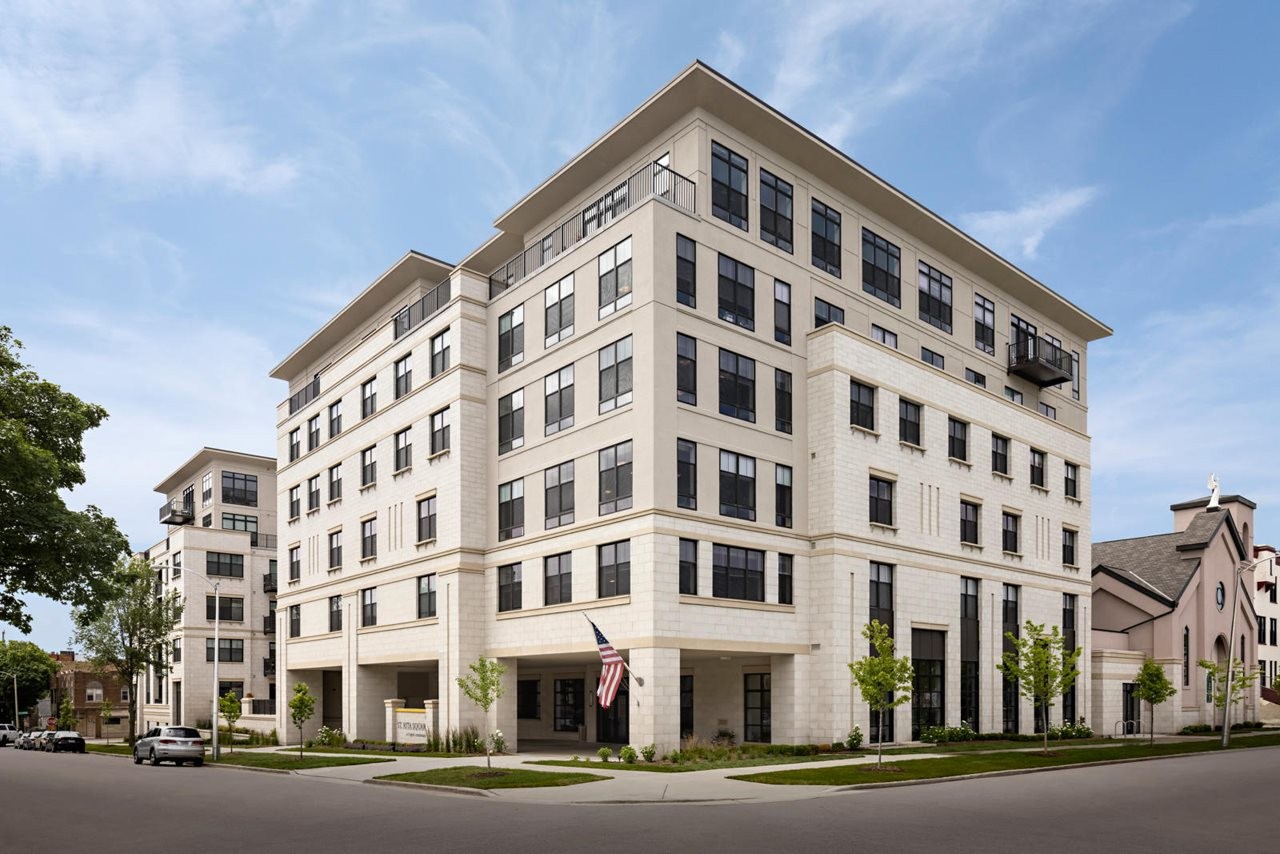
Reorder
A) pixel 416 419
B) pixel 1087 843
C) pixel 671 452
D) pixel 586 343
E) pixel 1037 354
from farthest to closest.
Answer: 1. pixel 1037 354
2. pixel 416 419
3. pixel 586 343
4. pixel 671 452
5. pixel 1087 843

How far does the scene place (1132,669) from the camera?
53875mm

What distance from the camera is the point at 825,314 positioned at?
41.7 m

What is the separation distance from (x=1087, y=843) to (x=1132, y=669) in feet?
140

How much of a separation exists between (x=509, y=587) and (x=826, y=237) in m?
18.0

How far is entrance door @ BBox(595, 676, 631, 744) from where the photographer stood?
43.4 meters

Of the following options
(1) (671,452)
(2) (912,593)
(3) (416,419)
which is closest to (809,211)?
(1) (671,452)

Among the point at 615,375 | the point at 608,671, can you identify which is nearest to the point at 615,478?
the point at 615,375

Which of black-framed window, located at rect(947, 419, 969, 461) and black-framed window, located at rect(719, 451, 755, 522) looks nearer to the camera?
black-framed window, located at rect(719, 451, 755, 522)

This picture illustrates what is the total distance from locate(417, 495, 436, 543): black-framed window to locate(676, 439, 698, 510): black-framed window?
1301cm

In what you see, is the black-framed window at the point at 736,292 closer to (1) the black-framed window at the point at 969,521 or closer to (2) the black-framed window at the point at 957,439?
(2) the black-framed window at the point at 957,439

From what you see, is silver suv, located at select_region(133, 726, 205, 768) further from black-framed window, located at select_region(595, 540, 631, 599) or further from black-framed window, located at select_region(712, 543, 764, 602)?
black-framed window, located at select_region(712, 543, 764, 602)

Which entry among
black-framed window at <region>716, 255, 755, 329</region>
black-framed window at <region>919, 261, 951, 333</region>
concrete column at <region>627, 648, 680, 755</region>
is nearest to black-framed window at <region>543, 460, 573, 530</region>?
concrete column at <region>627, 648, 680, 755</region>

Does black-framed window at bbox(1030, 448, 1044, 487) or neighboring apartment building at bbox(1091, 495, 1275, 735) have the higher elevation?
black-framed window at bbox(1030, 448, 1044, 487)

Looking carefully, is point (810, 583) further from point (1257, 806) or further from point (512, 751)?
point (1257, 806)
